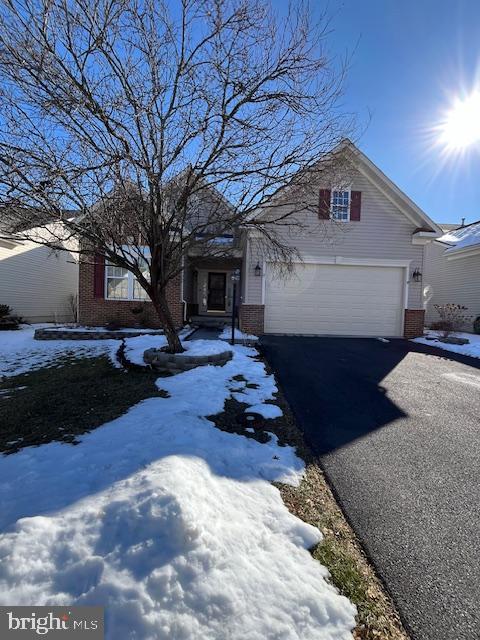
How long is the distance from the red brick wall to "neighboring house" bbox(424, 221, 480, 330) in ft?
33.6

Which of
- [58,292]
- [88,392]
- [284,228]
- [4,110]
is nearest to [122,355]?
[88,392]

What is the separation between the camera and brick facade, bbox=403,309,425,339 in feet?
39.8

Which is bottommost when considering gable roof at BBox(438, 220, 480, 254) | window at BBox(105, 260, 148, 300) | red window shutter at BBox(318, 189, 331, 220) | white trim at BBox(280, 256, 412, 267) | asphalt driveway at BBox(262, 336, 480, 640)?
asphalt driveway at BBox(262, 336, 480, 640)

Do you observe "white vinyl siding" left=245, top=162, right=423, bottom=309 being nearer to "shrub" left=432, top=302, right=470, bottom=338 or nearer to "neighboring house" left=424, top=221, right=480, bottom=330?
"shrub" left=432, top=302, right=470, bottom=338

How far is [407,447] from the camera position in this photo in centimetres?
375

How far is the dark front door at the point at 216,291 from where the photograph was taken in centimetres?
1764

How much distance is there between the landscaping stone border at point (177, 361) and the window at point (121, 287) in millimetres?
6224

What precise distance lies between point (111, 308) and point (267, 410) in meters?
9.48

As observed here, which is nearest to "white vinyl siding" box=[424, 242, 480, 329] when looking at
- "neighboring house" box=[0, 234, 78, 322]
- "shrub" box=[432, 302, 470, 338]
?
"shrub" box=[432, 302, 470, 338]

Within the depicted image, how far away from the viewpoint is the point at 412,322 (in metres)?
12.1

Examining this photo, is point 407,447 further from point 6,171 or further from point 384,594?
point 6,171

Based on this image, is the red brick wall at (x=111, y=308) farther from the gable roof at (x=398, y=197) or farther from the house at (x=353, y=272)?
the gable roof at (x=398, y=197)

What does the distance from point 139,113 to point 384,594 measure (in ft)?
19.7

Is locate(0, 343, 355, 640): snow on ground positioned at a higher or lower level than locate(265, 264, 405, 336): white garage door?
lower
